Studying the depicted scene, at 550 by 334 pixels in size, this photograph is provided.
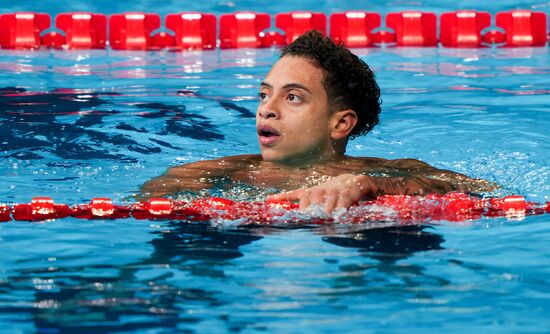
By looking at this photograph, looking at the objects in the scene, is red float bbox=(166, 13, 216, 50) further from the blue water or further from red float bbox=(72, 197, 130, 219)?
red float bbox=(72, 197, 130, 219)

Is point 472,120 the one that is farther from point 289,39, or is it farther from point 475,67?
point 289,39

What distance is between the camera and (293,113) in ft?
13.9

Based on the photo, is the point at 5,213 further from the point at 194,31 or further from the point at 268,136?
the point at 194,31

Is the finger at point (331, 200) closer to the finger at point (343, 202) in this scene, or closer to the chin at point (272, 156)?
the finger at point (343, 202)

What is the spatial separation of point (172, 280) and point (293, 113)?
1.29 metres

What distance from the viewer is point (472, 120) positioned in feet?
21.3

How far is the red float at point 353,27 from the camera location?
9852 millimetres

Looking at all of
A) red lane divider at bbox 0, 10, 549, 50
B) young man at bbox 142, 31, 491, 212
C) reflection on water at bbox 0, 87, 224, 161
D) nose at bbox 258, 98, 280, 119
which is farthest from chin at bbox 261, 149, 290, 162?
red lane divider at bbox 0, 10, 549, 50

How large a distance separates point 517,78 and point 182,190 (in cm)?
443

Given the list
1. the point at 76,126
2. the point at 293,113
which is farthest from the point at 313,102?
the point at 76,126

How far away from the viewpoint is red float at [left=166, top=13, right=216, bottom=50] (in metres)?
9.88

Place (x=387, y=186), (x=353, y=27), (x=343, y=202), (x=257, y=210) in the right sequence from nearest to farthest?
1. (x=343, y=202)
2. (x=257, y=210)
3. (x=387, y=186)
4. (x=353, y=27)

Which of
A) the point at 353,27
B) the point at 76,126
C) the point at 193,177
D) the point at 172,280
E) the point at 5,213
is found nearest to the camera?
the point at 172,280

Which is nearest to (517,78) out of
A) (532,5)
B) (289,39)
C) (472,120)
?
(472,120)
